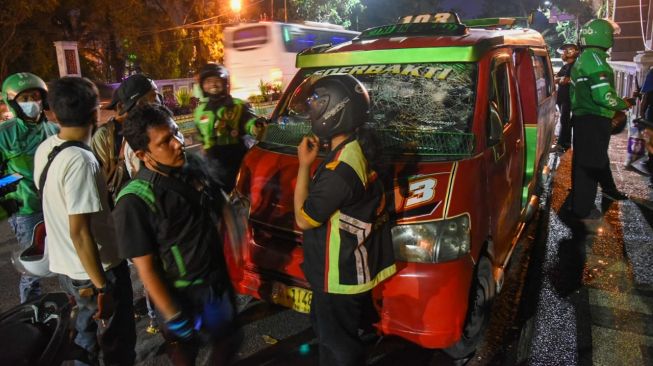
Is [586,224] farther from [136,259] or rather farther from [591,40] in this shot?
[136,259]

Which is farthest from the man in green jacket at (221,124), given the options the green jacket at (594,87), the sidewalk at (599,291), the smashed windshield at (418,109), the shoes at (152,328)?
the green jacket at (594,87)

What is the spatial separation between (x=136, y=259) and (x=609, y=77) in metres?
4.94

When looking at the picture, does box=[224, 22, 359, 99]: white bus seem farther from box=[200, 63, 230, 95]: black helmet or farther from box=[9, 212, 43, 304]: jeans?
box=[9, 212, 43, 304]: jeans

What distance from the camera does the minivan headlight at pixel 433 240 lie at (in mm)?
2557

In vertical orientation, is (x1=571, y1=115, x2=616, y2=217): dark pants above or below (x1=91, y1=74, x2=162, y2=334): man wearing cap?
below

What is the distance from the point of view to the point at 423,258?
101 inches

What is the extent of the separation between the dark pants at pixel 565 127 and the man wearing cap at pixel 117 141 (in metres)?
7.84

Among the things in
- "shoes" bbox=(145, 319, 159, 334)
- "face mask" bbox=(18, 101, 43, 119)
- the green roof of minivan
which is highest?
the green roof of minivan

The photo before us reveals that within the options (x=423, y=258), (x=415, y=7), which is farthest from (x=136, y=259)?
(x=415, y=7)

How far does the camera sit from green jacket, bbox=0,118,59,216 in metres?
3.18

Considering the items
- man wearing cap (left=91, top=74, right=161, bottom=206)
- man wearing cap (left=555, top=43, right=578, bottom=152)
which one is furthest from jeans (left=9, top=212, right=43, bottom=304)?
man wearing cap (left=555, top=43, right=578, bottom=152)

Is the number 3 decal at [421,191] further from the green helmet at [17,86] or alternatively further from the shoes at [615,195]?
the shoes at [615,195]

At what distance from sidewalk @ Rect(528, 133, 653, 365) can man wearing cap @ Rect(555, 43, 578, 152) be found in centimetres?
325

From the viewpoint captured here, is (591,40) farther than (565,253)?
Yes
